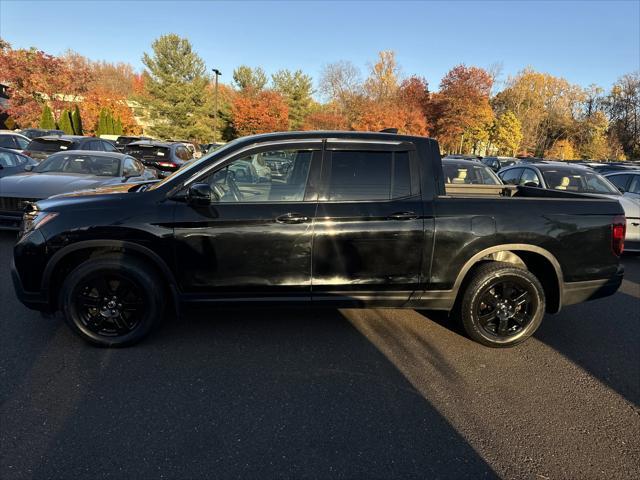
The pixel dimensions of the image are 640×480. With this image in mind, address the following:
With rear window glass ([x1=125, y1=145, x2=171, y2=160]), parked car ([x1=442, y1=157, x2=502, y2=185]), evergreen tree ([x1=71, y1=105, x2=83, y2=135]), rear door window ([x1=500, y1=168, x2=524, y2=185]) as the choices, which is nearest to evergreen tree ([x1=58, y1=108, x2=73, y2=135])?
evergreen tree ([x1=71, y1=105, x2=83, y2=135])

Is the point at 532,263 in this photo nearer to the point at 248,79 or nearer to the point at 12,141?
the point at 12,141

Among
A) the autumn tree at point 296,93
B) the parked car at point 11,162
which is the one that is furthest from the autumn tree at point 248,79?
the parked car at point 11,162

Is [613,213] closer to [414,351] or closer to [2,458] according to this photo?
[414,351]

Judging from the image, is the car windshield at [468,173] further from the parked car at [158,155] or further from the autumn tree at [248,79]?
the autumn tree at [248,79]

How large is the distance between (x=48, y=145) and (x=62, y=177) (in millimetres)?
7232

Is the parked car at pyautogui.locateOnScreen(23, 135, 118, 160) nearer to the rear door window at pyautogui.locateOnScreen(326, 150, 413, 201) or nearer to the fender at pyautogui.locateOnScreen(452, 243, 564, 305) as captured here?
the rear door window at pyautogui.locateOnScreen(326, 150, 413, 201)

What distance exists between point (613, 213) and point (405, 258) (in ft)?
6.66

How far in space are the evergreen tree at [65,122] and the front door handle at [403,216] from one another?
127 ft

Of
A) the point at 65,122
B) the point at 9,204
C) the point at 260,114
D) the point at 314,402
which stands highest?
the point at 260,114

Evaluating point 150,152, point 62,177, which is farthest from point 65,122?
point 62,177

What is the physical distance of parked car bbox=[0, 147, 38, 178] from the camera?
8.66 m

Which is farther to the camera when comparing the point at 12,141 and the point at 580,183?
the point at 12,141

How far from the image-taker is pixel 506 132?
5888cm

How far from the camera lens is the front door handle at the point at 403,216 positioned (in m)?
3.57
